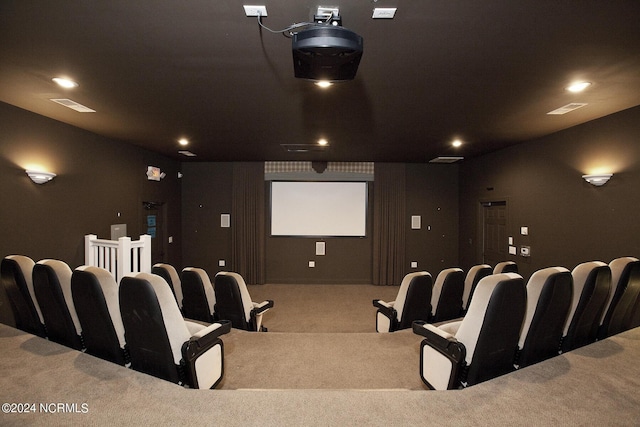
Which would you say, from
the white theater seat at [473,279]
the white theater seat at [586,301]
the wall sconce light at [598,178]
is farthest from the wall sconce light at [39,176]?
the wall sconce light at [598,178]

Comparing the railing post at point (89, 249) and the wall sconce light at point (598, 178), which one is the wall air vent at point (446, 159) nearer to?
the wall sconce light at point (598, 178)

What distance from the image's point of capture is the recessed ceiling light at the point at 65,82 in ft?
7.97

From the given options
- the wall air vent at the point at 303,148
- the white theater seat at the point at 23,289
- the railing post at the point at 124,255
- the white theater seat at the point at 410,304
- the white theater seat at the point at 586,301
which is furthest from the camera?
the wall air vent at the point at 303,148

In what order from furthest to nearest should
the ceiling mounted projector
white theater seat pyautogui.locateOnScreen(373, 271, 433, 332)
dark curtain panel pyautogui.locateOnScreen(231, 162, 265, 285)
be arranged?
dark curtain panel pyautogui.locateOnScreen(231, 162, 265, 285) < white theater seat pyautogui.locateOnScreen(373, 271, 433, 332) < the ceiling mounted projector

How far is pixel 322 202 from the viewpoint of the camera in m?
6.72

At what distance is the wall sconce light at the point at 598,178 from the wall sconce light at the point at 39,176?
6424 millimetres

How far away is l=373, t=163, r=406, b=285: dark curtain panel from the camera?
6.57m

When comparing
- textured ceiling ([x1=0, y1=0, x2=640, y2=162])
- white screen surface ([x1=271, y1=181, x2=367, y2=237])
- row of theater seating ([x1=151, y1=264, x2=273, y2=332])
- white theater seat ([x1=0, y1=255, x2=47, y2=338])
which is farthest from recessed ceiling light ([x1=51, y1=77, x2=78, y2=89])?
white screen surface ([x1=271, y1=181, x2=367, y2=237])

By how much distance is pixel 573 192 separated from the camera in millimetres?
3781

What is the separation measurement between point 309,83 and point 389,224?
462 centimetres

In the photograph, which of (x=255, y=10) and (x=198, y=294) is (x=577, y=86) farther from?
(x=198, y=294)

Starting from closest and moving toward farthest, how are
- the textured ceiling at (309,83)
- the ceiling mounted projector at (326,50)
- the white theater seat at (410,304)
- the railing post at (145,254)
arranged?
the ceiling mounted projector at (326,50) → the textured ceiling at (309,83) → the white theater seat at (410,304) → the railing post at (145,254)

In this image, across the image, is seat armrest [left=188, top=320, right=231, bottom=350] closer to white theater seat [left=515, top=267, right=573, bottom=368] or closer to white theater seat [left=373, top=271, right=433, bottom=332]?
white theater seat [left=373, top=271, right=433, bottom=332]

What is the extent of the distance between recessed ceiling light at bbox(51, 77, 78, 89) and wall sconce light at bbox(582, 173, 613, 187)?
5495 millimetres
